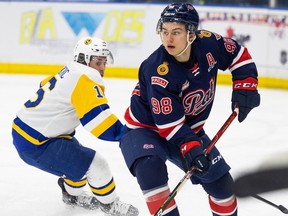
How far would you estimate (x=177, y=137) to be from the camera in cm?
181

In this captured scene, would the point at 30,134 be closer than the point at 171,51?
No

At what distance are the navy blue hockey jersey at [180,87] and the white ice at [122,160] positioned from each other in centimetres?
31

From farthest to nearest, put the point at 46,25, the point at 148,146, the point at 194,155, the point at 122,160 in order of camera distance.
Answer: the point at 46,25 < the point at 122,160 < the point at 148,146 < the point at 194,155

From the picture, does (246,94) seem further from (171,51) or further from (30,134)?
(30,134)

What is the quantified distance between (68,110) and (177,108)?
0.76 metres

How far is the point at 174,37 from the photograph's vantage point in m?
1.79

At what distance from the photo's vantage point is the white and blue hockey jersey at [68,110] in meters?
2.30

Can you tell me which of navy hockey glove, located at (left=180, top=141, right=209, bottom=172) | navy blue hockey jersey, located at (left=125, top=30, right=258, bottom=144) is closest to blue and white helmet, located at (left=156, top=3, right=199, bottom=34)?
navy blue hockey jersey, located at (left=125, top=30, right=258, bottom=144)

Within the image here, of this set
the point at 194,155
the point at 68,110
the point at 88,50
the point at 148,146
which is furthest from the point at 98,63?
the point at 194,155

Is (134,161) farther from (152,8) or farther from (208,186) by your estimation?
(152,8)

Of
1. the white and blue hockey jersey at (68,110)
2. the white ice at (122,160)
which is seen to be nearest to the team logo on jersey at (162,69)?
the white ice at (122,160)

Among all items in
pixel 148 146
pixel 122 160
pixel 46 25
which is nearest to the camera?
pixel 148 146

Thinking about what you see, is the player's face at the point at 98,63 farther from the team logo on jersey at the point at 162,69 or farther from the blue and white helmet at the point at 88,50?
the team logo on jersey at the point at 162,69

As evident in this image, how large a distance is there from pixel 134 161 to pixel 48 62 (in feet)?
17.8
